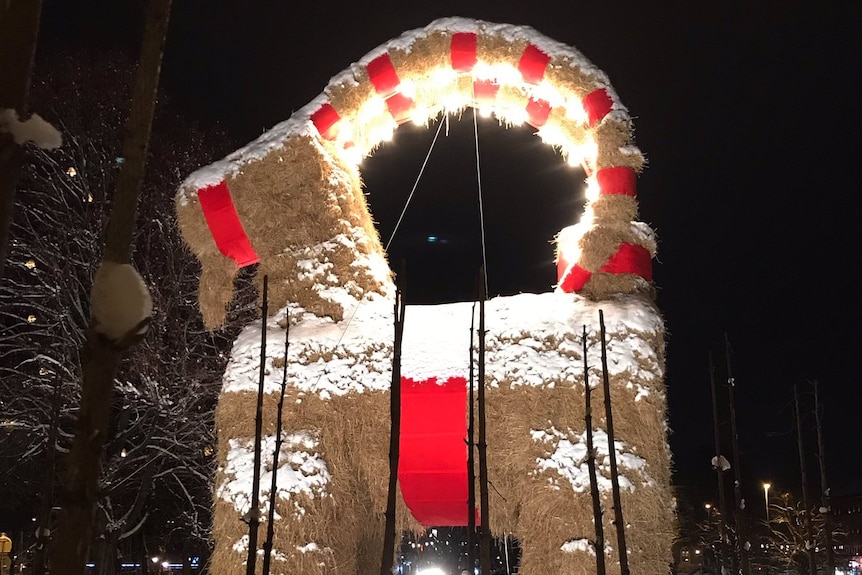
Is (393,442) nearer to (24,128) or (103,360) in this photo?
(103,360)

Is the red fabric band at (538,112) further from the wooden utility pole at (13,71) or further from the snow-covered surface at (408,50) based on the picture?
the wooden utility pole at (13,71)

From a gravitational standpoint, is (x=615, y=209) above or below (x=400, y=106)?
below

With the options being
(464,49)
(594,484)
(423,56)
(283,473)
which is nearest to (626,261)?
(594,484)

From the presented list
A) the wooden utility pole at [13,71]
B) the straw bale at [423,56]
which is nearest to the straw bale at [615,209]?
the straw bale at [423,56]

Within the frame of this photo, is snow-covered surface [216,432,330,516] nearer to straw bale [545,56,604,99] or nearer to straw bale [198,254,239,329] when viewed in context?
straw bale [198,254,239,329]

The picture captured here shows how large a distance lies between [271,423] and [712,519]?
26.6 metres

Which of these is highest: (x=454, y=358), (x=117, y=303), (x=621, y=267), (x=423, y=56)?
(x=423, y=56)

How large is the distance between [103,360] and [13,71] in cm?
90

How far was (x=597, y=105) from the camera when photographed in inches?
218

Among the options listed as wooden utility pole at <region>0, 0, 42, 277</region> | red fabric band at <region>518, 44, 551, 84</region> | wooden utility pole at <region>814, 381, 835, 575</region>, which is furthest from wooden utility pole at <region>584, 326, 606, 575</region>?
wooden utility pole at <region>814, 381, 835, 575</region>

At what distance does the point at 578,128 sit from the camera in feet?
18.9

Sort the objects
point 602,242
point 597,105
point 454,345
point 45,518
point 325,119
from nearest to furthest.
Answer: point 602,242
point 454,345
point 597,105
point 325,119
point 45,518

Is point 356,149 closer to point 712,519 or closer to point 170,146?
point 170,146

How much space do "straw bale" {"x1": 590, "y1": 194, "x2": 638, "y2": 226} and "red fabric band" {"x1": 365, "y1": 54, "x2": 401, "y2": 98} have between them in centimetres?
190
